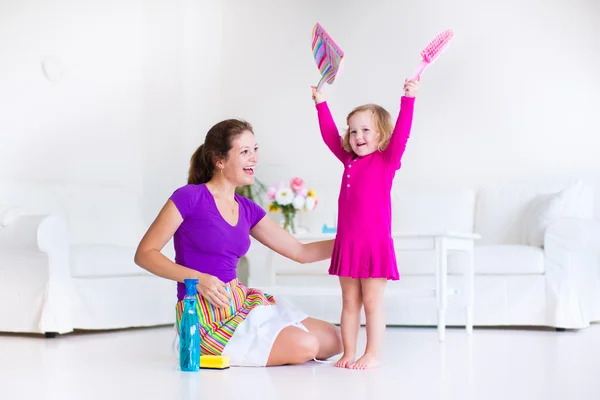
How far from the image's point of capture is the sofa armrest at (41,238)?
399cm

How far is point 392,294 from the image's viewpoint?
408 centimetres

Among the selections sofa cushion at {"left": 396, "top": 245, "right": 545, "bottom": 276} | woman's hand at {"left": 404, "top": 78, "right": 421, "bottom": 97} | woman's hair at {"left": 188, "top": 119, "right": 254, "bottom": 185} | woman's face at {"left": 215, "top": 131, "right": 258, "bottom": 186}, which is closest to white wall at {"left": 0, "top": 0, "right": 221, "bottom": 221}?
sofa cushion at {"left": 396, "top": 245, "right": 545, "bottom": 276}

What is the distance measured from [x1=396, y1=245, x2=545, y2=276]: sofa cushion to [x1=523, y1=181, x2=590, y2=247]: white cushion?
15 cm

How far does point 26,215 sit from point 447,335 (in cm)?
220

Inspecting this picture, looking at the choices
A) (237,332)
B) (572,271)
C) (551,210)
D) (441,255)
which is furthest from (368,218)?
(551,210)

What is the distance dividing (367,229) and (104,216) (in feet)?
8.10

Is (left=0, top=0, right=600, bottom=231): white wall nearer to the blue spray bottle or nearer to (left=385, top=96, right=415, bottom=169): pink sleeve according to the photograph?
the blue spray bottle

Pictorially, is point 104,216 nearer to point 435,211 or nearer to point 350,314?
point 435,211

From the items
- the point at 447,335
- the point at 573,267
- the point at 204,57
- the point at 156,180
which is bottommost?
the point at 447,335

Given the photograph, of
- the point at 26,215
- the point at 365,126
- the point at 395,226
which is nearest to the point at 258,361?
the point at 365,126

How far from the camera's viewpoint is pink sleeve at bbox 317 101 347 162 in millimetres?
2945

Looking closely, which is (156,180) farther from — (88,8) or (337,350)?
(337,350)

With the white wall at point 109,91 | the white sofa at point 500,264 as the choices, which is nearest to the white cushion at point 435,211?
the white sofa at point 500,264

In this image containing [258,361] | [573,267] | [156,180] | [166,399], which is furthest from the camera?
[156,180]
